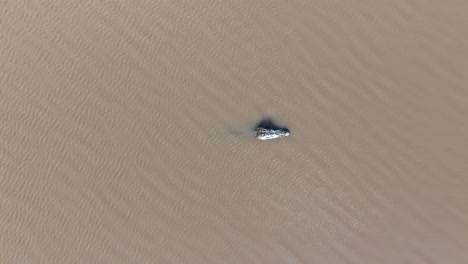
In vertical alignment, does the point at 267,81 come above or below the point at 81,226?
above

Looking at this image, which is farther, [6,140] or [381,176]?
[381,176]

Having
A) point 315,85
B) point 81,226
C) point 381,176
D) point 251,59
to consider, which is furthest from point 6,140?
point 381,176

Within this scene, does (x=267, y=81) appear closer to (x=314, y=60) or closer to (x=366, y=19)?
(x=314, y=60)

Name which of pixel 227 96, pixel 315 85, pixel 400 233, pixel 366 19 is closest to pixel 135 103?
pixel 227 96

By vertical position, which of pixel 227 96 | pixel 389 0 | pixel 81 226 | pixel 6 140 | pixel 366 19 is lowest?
pixel 81 226

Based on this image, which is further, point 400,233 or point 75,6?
point 400,233

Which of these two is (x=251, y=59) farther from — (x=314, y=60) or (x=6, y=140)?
(x=6, y=140)
